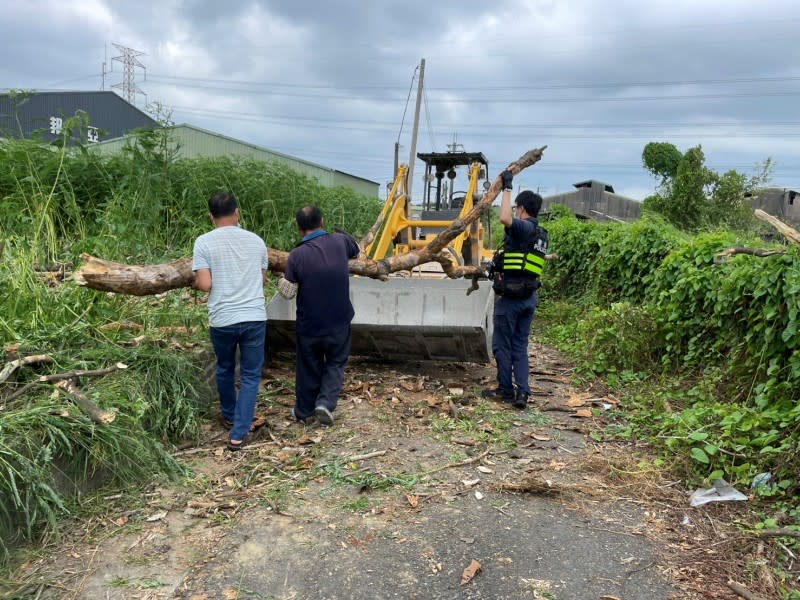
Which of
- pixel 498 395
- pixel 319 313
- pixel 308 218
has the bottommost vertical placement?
pixel 498 395

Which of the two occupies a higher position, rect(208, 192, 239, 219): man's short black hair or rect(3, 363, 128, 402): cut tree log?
rect(208, 192, 239, 219): man's short black hair

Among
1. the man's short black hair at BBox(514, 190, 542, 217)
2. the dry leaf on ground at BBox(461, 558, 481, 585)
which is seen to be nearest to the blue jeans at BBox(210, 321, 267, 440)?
the dry leaf on ground at BBox(461, 558, 481, 585)

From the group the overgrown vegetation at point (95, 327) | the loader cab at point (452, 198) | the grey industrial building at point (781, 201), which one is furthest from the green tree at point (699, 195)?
the overgrown vegetation at point (95, 327)

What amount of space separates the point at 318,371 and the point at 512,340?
1.88m

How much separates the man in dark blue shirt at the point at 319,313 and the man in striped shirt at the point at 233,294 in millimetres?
450

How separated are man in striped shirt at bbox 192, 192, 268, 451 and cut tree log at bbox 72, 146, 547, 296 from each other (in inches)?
15.5

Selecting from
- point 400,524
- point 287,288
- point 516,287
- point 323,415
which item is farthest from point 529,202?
point 400,524

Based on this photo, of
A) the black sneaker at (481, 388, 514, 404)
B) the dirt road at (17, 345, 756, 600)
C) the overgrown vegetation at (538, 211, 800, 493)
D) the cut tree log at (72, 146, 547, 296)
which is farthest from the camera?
the black sneaker at (481, 388, 514, 404)

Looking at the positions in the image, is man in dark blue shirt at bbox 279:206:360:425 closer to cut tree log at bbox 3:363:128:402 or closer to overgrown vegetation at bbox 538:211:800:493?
cut tree log at bbox 3:363:128:402

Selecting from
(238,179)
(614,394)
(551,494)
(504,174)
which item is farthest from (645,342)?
(238,179)

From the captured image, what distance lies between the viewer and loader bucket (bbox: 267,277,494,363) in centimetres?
588

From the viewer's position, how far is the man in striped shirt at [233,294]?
435cm

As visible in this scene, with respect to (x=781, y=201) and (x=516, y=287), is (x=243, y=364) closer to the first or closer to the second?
(x=516, y=287)

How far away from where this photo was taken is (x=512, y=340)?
5723 millimetres
